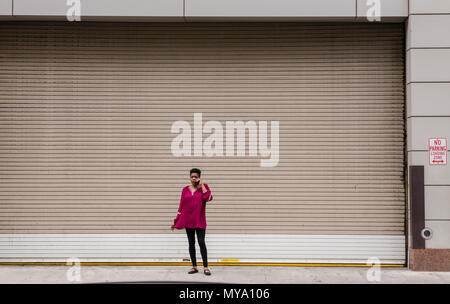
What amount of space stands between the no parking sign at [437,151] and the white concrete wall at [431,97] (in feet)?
0.23

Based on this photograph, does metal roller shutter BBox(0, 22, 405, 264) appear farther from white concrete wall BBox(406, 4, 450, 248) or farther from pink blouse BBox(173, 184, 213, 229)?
pink blouse BBox(173, 184, 213, 229)

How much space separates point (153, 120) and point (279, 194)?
2756 millimetres

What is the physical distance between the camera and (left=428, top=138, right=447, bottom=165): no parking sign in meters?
7.62

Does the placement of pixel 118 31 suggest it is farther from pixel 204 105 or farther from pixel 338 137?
pixel 338 137

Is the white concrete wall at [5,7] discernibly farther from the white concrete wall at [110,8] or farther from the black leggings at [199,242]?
the black leggings at [199,242]

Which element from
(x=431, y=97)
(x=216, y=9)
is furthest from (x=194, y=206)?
(x=431, y=97)

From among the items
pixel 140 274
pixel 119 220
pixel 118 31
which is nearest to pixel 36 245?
pixel 119 220

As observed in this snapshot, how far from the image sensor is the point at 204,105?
8305 millimetres

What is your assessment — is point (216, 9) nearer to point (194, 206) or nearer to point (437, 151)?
point (194, 206)

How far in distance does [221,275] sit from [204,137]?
8.33 feet

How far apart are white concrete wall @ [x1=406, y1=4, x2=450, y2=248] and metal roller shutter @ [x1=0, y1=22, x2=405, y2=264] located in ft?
1.52

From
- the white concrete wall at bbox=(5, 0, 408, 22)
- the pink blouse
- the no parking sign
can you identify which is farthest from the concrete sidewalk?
the white concrete wall at bbox=(5, 0, 408, 22)

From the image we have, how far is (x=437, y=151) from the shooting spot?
7.64 m

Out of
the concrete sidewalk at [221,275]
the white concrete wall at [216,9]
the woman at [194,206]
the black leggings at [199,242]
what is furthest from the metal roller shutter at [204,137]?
the woman at [194,206]
